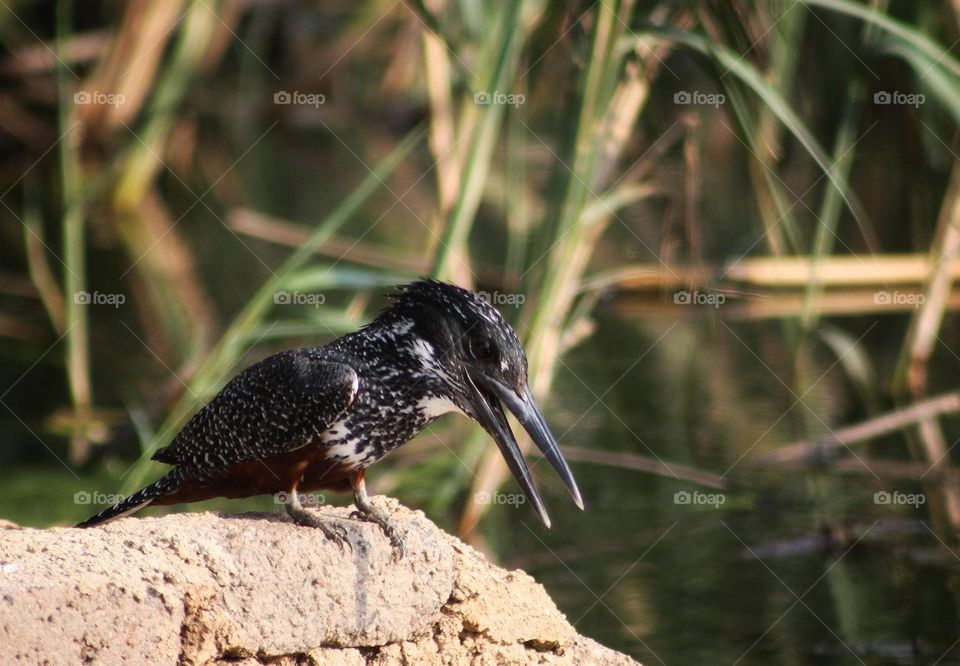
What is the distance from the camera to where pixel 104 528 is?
12.5 ft

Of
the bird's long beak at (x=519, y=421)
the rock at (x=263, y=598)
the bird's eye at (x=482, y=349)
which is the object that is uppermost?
the bird's eye at (x=482, y=349)

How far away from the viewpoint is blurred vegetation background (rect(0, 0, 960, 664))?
600 centimetres

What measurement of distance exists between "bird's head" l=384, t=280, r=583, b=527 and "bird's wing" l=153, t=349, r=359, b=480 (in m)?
0.26

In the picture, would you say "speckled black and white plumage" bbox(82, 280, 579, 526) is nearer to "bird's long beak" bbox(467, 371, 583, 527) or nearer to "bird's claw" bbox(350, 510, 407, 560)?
"bird's long beak" bbox(467, 371, 583, 527)

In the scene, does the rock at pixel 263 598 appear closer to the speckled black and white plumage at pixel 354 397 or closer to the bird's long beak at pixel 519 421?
the speckled black and white plumage at pixel 354 397

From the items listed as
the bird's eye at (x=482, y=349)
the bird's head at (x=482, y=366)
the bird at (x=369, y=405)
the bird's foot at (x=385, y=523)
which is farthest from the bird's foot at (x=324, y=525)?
the bird's eye at (x=482, y=349)

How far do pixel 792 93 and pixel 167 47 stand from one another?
6.45 metres

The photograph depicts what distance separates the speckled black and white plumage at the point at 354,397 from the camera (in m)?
4.20

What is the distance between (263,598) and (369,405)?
641 mm

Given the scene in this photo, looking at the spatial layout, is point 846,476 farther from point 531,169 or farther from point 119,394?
point 531,169

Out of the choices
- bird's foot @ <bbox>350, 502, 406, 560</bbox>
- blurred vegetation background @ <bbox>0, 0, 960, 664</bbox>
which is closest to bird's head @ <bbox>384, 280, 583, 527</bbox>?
bird's foot @ <bbox>350, 502, 406, 560</bbox>

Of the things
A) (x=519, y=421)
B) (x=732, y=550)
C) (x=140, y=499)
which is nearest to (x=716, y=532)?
(x=732, y=550)

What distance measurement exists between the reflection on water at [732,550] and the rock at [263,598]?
1644 millimetres

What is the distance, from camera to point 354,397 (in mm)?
4188
